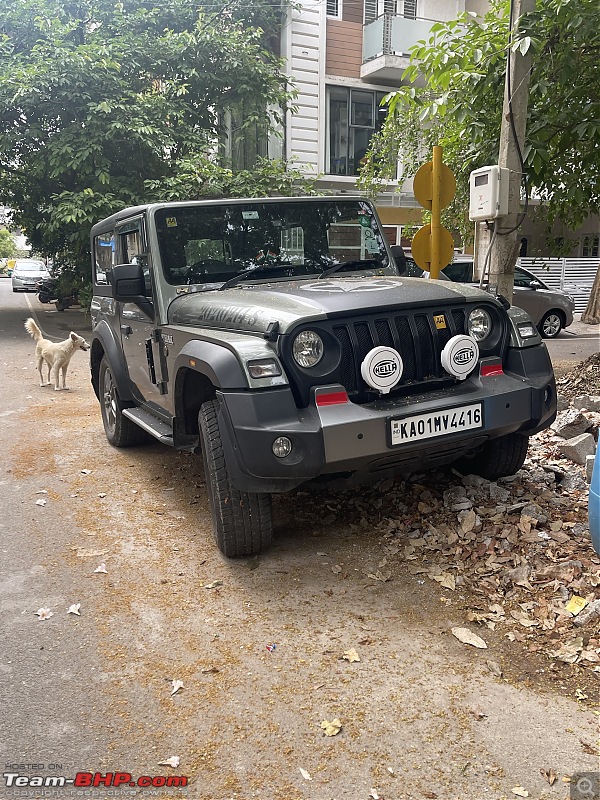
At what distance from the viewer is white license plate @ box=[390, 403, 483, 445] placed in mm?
3715

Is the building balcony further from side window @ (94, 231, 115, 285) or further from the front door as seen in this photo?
the front door

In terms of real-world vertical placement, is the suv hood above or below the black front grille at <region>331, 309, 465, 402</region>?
above

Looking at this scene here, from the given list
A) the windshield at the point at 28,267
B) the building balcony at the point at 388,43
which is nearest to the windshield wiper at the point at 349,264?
the building balcony at the point at 388,43

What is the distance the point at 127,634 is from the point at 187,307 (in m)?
2.09

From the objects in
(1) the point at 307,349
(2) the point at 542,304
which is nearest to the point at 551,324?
(2) the point at 542,304

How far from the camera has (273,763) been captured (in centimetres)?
253

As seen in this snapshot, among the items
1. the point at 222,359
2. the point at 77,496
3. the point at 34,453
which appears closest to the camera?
the point at 222,359

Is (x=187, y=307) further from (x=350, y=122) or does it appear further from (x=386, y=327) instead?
(x=350, y=122)

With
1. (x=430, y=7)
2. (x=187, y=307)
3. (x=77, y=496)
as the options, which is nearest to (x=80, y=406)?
(x=77, y=496)

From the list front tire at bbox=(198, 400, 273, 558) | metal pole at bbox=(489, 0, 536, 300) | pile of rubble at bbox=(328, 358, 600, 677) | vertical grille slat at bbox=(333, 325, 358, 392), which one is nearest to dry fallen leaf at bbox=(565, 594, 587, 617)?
pile of rubble at bbox=(328, 358, 600, 677)

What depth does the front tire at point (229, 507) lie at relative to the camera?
3941 millimetres

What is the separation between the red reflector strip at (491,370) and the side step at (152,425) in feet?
6.55

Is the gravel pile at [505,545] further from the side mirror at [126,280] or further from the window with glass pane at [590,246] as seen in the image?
the window with glass pane at [590,246]

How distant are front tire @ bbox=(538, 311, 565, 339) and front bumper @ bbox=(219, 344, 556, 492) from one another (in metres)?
13.3
